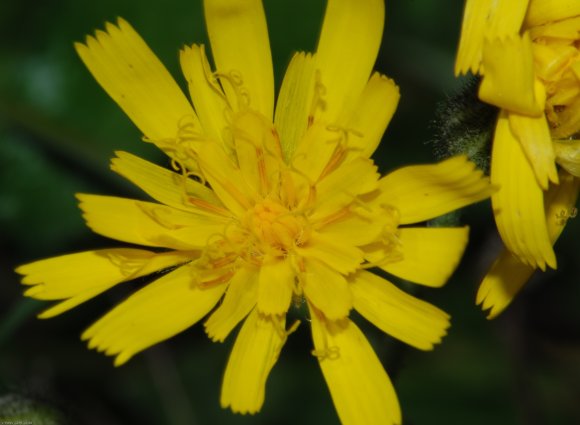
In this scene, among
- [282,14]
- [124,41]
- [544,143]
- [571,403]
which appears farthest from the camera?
[571,403]

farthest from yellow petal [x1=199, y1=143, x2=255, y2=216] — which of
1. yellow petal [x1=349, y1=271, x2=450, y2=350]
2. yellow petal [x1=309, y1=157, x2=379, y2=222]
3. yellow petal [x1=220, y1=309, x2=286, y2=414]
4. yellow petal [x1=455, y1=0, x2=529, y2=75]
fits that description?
yellow petal [x1=455, y1=0, x2=529, y2=75]

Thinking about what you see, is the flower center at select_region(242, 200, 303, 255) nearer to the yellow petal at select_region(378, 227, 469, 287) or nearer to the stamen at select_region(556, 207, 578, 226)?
the yellow petal at select_region(378, 227, 469, 287)

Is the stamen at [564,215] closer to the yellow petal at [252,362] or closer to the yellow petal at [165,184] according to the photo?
the yellow petal at [252,362]

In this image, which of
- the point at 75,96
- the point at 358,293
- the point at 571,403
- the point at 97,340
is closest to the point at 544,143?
the point at 358,293

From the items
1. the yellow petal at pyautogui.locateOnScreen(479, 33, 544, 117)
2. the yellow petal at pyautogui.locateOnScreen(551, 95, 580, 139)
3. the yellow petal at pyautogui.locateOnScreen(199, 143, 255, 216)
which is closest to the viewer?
the yellow petal at pyautogui.locateOnScreen(479, 33, 544, 117)

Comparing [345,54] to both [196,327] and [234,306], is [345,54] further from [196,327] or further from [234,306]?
[196,327]

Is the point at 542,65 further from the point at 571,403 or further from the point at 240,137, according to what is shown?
the point at 571,403
